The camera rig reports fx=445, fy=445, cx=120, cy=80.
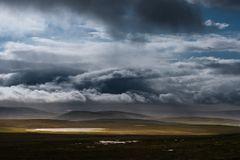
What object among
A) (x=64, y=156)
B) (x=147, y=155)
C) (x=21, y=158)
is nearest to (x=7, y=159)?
(x=21, y=158)

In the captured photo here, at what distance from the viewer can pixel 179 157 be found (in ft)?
240

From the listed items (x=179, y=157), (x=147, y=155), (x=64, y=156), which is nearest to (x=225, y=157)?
(x=179, y=157)

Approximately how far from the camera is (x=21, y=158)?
7125 centimetres

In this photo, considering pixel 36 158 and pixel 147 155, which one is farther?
pixel 147 155

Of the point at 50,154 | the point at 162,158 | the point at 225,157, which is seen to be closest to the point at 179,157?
the point at 162,158

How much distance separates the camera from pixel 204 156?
75.4 m

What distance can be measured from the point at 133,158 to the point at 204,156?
12.5 meters

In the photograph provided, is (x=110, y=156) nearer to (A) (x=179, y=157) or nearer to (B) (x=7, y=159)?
(A) (x=179, y=157)

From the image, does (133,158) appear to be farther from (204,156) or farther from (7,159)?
(7,159)

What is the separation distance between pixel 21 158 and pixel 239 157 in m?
34.8

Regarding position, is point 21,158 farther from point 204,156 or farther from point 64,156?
point 204,156

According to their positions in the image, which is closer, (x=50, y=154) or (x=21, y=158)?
(x=21, y=158)

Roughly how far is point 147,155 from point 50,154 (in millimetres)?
17183

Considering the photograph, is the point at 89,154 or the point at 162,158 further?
the point at 89,154
